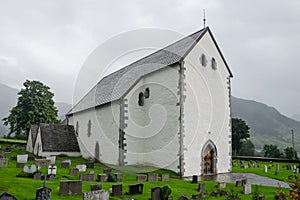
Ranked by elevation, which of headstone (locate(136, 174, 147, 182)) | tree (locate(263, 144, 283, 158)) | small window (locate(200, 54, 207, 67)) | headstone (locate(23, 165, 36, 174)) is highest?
small window (locate(200, 54, 207, 67))

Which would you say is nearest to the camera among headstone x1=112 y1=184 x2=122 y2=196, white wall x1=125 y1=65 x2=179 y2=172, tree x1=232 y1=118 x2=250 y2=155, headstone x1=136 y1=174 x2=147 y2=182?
headstone x1=112 y1=184 x2=122 y2=196

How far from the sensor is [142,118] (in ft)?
79.8

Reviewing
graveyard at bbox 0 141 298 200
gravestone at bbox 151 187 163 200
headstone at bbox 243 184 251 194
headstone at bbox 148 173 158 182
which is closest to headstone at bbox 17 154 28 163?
graveyard at bbox 0 141 298 200

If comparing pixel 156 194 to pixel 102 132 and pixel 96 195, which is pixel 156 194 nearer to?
pixel 96 195

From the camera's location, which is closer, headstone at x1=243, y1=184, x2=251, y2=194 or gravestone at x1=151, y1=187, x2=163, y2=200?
gravestone at x1=151, y1=187, x2=163, y2=200

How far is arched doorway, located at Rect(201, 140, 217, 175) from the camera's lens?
21750 mm

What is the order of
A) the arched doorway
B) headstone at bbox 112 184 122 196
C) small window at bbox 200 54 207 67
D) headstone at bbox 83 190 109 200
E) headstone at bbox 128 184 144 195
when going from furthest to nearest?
small window at bbox 200 54 207 67, the arched doorway, headstone at bbox 128 184 144 195, headstone at bbox 112 184 122 196, headstone at bbox 83 190 109 200

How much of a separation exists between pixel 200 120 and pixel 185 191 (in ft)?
29.1

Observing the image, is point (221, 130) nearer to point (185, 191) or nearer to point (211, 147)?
point (211, 147)

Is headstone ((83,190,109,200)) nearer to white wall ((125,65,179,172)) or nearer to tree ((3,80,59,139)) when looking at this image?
white wall ((125,65,179,172))

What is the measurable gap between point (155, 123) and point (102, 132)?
21.8 feet

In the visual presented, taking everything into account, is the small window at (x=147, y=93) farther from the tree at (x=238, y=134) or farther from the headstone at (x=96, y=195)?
the tree at (x=238, y=134)

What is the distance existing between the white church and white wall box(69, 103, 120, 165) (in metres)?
0.09

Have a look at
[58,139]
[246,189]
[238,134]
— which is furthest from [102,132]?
[238,134]
